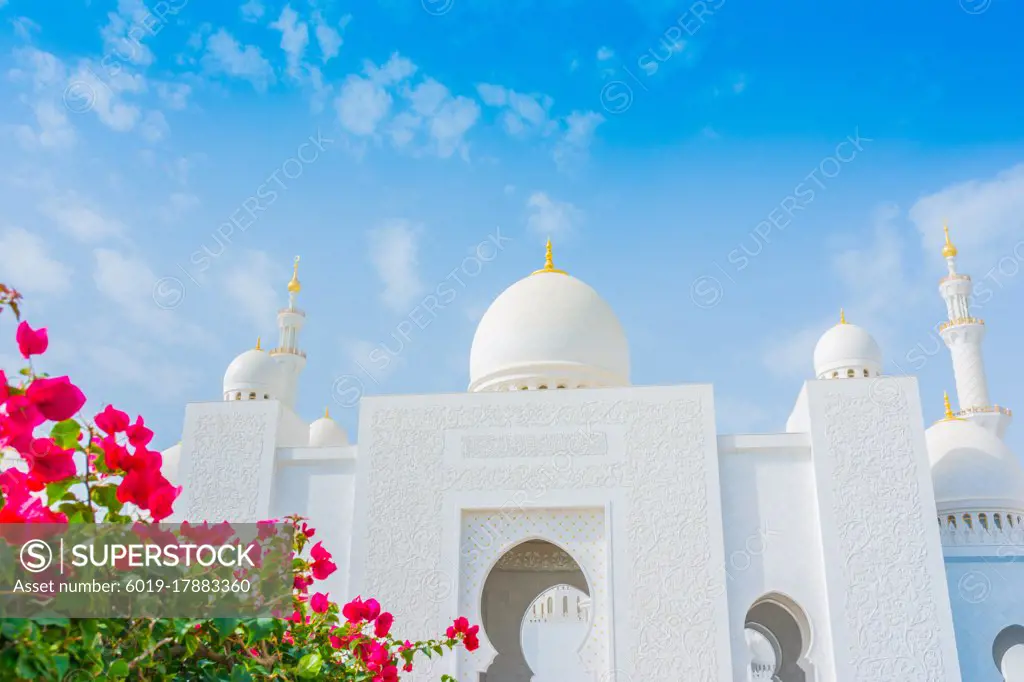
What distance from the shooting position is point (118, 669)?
1402mm

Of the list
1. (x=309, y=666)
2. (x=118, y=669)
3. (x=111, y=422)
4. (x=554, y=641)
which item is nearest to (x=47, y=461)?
(x=111, y=422)

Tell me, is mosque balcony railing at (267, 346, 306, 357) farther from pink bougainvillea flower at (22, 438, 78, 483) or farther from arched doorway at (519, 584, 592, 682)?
pink bougainvillea flower at (22, 438, 78, 483)

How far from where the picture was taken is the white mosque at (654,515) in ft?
25.7

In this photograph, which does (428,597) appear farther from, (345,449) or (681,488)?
(681,488)

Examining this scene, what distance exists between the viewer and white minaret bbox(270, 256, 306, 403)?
13023mm

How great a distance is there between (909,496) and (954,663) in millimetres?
1520

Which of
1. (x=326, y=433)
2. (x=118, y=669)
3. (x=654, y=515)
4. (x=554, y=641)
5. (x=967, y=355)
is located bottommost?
(x=118, y=669)

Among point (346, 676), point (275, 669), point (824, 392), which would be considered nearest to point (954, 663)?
point (824, 392)

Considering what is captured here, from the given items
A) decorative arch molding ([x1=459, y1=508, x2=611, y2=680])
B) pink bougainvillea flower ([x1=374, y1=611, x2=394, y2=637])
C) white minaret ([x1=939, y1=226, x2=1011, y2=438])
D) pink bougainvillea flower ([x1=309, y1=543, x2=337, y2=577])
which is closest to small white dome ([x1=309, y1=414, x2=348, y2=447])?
decorative arch molding ([x1=459, y1=508, x2=611, y2=680])

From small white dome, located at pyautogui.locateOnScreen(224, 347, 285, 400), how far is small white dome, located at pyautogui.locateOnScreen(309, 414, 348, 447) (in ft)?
6.64

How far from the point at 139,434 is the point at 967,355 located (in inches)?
525

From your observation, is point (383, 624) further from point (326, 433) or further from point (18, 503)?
point (326, 433)

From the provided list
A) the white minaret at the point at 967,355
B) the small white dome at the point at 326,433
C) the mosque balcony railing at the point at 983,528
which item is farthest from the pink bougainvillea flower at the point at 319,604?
the white minaret at the point at 967,355

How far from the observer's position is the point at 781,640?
10953 millimetres
